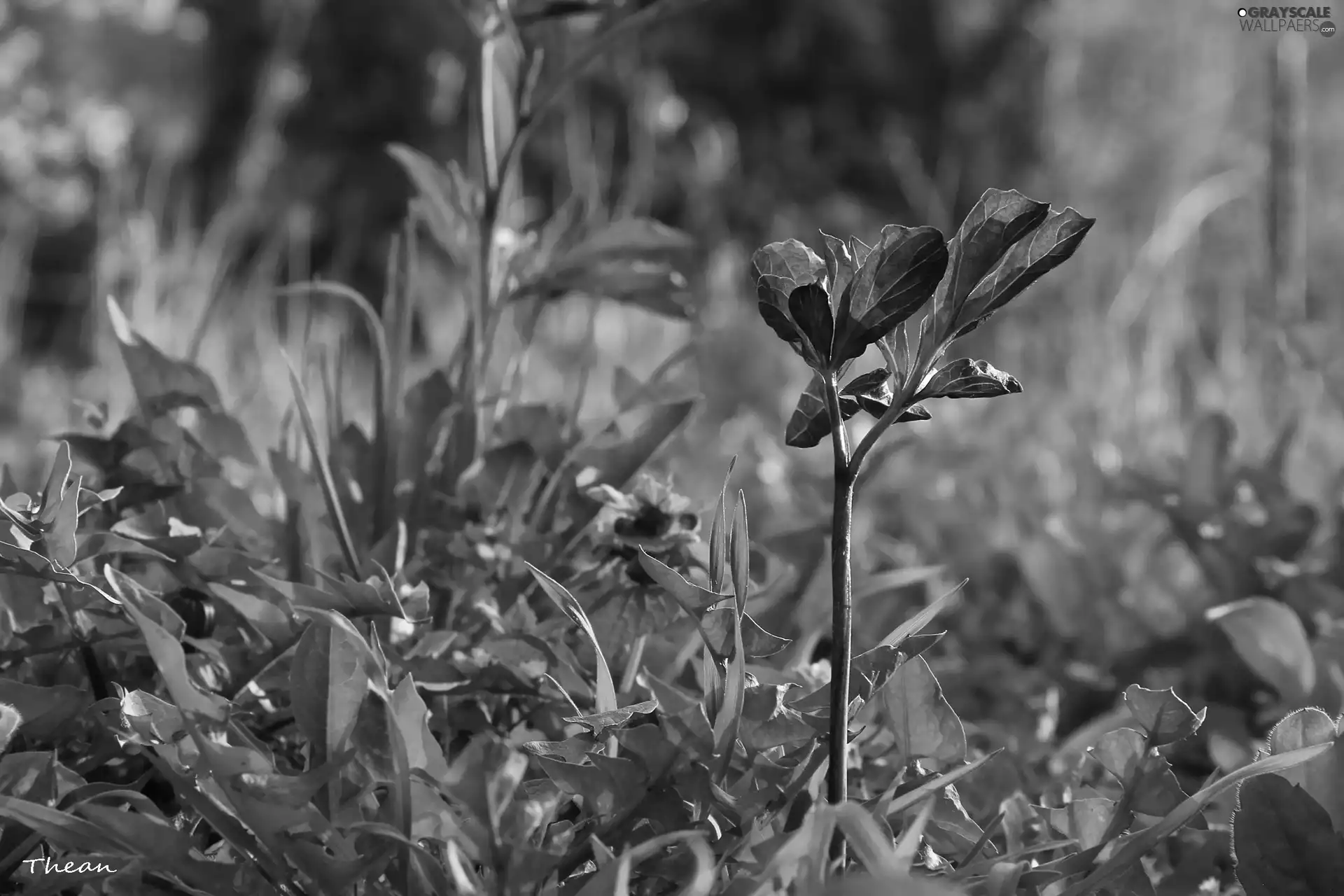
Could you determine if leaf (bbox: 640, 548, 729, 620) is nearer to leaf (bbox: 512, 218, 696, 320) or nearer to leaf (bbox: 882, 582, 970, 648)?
leaf (bbox: 882, 582, 970, 648)

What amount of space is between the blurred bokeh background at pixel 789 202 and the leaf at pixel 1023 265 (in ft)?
1.77

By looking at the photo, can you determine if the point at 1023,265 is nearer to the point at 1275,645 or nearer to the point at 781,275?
the point at 781,275

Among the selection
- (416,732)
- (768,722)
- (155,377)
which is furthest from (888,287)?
(155,377)

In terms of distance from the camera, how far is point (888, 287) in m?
0.65

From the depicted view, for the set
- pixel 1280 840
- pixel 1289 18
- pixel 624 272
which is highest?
pixel 1289 18

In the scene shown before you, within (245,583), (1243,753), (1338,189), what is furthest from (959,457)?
(1338,189)

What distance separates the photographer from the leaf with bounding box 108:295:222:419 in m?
1.09

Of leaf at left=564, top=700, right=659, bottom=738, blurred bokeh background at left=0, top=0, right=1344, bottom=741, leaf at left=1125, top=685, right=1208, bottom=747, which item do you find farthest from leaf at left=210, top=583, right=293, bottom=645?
leaf at left=1125, top=685, right=1208, bottom=747

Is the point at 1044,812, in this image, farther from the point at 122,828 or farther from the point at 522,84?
the point at 522,84

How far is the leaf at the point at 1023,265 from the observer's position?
25.5 inches

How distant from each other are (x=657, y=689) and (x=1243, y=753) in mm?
592

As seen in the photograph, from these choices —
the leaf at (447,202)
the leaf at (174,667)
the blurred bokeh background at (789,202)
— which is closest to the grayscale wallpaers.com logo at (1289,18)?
the blurred bokeh background at (789,202)

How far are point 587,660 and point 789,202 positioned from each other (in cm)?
516

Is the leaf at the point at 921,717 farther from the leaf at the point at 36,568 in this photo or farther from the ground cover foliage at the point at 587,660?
the leaf at the point at 36,568
